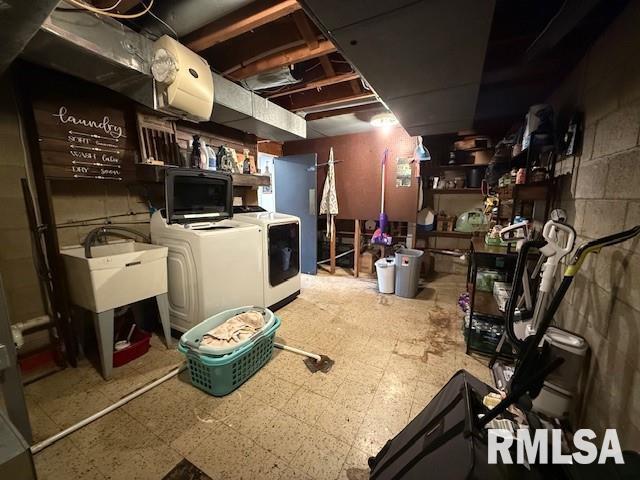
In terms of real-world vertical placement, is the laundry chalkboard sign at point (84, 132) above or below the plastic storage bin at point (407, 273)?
above

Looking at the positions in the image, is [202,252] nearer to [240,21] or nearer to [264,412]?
[264,412]

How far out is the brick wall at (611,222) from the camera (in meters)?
1.03

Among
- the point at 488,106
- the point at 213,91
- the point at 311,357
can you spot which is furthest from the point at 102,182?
the point at 488,106

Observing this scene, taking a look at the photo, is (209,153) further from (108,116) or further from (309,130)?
(309,130)

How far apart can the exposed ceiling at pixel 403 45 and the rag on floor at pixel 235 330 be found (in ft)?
6.05

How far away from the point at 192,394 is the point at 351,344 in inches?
48.2

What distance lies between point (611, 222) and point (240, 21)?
7.66ft

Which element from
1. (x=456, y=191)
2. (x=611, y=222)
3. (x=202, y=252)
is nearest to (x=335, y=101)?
(x=202, y=252)

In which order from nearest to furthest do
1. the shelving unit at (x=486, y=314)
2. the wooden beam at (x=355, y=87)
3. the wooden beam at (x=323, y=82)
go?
the shelving unit at (x=486, y=314), the wooden beam at (x=323, y=82), the wooden beam at (x=355, y=87)

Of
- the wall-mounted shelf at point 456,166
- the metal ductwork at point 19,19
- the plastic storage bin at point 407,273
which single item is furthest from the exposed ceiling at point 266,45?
the plastic storage bin at point 407,273

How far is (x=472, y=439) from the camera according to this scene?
Answer: 79 cm

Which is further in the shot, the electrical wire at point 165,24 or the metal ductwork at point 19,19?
the electrical wire at point 165,24

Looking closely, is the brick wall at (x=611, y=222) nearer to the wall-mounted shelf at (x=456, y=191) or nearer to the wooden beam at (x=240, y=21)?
the wooden beam at (x=240, y=21)

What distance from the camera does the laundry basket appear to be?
60.6 inches
